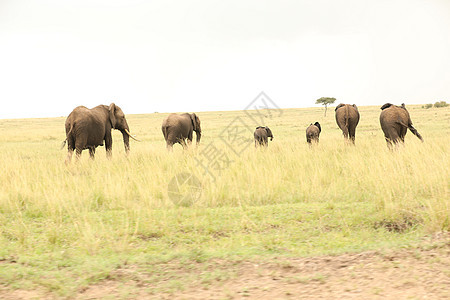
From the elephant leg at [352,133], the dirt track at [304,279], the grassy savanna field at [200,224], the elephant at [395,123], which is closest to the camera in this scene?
the dirt track at [304,279]

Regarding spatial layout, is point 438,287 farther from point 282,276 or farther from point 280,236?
point 280,236

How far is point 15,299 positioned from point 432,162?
9.14 meters

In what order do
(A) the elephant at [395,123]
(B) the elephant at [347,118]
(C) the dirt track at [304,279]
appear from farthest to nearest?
1. (B) the elephant at [347,118]
2. (A) the elephant at [395,123]
3. (C) the dirt track at [304,279]

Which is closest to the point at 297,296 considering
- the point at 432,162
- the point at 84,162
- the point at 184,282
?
the point at 184,282

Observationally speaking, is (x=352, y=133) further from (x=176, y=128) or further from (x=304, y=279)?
(x=304, y=279)

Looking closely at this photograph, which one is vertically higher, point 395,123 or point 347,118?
point 347,118

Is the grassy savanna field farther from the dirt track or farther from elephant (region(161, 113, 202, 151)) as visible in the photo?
elephant (region(161, 113, 202, 151))

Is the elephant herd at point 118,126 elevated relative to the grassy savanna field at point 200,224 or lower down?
elevated

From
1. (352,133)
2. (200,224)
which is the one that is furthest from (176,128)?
(200,224)

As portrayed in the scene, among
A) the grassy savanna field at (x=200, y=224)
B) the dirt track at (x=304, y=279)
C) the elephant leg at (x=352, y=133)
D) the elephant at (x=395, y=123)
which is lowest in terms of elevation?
the dirt track at (x=304, y=279)

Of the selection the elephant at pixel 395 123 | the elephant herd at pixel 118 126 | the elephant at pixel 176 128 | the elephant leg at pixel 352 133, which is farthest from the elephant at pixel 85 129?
the elephant leg at pixel 352 133

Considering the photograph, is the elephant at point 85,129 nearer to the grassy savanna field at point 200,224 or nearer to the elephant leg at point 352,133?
the grassy savanna field at point 200,224

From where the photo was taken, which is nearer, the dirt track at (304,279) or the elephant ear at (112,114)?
the dirt track at (304,279)

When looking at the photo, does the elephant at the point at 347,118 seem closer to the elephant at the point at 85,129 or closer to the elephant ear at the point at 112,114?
the elephant at the point at 85,129
